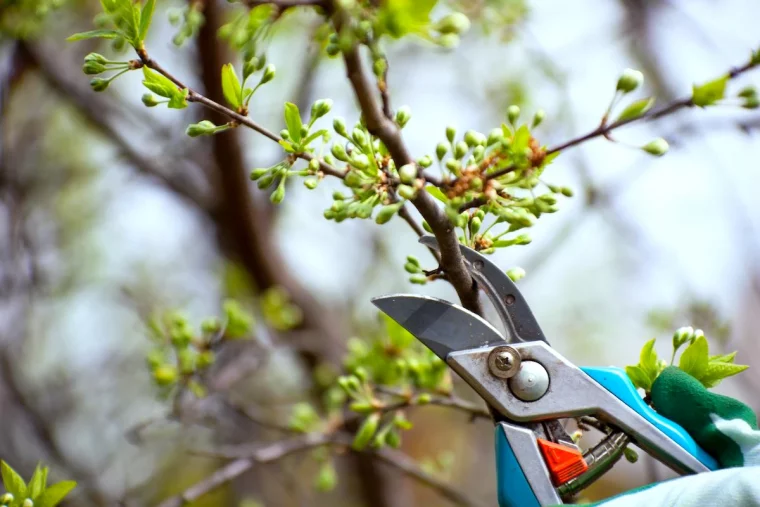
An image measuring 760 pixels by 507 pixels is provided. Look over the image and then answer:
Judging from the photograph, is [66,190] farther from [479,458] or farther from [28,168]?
[479,458]

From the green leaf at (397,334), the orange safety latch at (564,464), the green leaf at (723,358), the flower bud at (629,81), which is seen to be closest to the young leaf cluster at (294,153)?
the flower bud at (629,81)

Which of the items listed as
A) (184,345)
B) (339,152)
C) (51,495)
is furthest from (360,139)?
(184,345)

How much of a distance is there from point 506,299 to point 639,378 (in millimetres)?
188

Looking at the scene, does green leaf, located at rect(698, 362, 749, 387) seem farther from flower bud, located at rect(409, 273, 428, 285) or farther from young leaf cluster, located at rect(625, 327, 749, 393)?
flower bud, located at rect(409, 273, 428, 285)

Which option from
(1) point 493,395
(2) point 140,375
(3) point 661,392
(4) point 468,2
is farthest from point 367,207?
(2) point 140,375

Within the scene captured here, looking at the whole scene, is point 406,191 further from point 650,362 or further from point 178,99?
point 650,362

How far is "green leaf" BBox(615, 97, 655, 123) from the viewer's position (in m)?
0.63

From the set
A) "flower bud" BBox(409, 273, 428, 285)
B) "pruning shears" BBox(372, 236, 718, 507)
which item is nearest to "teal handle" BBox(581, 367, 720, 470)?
"pruning shears" BBox(372, 236, 718, 507)

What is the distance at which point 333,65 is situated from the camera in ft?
10.0

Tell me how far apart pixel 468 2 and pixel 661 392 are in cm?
155

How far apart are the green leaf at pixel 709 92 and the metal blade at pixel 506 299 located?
0.28 m

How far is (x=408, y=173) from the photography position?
636 millimetres

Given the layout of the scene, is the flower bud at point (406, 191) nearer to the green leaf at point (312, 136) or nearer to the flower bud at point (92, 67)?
the green leaf at point (312, 136)

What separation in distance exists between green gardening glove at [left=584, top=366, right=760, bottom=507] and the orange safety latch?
0.15ft
